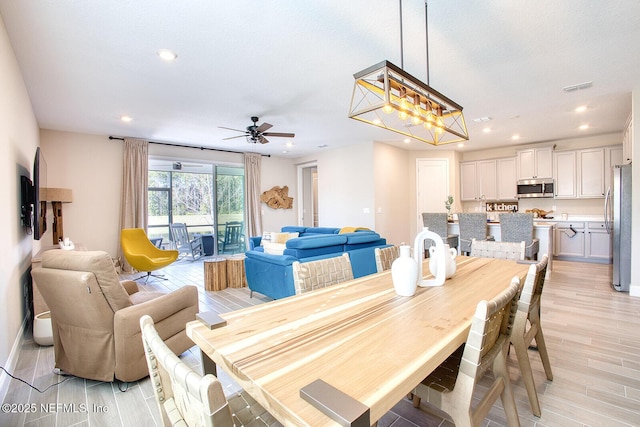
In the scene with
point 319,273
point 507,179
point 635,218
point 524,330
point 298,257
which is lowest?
point 524,330

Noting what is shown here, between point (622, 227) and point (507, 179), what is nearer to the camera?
point (622, 227)

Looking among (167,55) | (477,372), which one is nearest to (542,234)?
(477,372)

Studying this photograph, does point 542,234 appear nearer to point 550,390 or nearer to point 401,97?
point 550,390

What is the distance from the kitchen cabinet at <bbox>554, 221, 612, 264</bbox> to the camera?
5844 millimetres

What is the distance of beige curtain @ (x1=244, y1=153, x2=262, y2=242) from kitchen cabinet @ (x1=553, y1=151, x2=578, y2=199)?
6.80m

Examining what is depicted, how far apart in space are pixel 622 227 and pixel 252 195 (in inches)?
269

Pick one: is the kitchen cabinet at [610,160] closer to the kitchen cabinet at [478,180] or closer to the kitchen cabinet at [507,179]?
the kitchen cabinet at [507,179]

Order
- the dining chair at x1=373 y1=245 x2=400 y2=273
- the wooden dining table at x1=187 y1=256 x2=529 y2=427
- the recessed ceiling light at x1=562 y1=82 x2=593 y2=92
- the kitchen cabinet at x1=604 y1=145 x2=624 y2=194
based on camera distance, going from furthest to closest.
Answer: the kitchen cabinet at x1=604 y1=145 x2=624 y2=194 < the recessed ceiling light at x1=562 y1=82 x2=593 y2=92 < the dining chair at x1=373 y1=245 x2=400 y2=273 < the wooden dining table at x1=187 y1=256 x2=529 y2=427

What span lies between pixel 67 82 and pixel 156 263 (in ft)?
9.00

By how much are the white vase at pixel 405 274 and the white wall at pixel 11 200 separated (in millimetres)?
2691

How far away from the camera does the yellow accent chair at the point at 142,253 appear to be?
4.79 meters

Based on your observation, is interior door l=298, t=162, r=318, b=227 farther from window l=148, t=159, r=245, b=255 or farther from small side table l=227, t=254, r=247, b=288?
small side table l=227, t=254, r=247, b=288

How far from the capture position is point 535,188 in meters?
6.70

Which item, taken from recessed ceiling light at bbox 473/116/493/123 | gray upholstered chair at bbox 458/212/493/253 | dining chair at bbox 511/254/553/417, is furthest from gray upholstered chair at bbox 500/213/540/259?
dining chair at bbox 511/254/553/417
